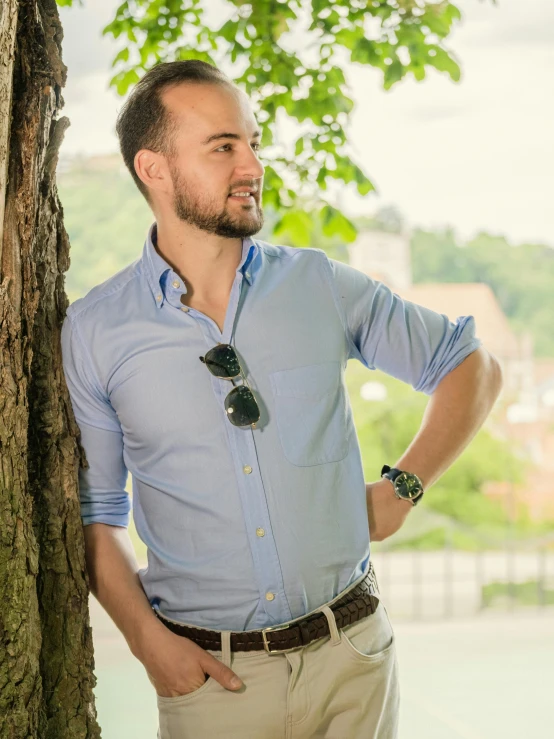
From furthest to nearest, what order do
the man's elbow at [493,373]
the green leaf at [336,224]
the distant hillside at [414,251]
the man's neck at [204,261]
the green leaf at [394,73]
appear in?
the distant hillside at [414,251], the green leaf at [336,224], the green leaf at [394,73], the man's elbow at [493,373], the man's neck at [204,261]

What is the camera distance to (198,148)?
1.53 metres

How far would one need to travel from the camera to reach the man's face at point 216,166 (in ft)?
4.95

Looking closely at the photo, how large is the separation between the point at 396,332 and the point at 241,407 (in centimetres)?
36

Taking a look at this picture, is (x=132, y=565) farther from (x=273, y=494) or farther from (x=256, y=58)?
(x=256, y=58)

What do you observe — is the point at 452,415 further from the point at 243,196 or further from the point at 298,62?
the point at 298,62

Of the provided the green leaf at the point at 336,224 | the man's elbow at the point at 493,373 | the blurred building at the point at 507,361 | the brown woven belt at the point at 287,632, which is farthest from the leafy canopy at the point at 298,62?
the blurred building at the point at 507,361

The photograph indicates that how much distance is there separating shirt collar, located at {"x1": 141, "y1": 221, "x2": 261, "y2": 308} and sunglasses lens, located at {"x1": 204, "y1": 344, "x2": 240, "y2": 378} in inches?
5.5

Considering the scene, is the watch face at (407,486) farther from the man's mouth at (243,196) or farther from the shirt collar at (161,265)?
the man's mouth at (243,196)

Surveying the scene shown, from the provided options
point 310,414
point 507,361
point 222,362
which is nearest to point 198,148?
point 222,362

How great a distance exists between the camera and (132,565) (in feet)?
5.07

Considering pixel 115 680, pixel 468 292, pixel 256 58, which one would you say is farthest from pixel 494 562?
pixel 256 58

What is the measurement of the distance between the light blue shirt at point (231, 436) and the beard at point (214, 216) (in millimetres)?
56

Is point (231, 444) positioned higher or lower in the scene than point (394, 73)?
lower

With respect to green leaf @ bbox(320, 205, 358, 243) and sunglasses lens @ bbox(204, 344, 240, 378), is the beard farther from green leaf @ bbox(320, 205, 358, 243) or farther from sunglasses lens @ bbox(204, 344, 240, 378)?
green leaf @ bbox(320, 205, 358, 243)
